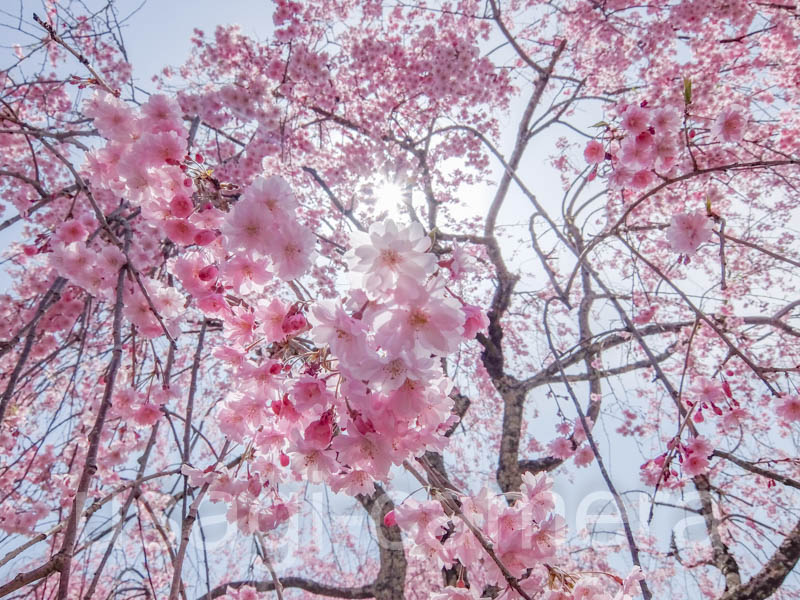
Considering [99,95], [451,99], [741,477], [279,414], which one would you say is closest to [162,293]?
[99,95]

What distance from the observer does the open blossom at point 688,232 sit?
7.84ft

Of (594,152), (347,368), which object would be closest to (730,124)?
(594,152)

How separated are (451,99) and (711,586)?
8.67 m

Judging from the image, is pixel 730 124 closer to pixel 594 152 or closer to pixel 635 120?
pixel 594 152

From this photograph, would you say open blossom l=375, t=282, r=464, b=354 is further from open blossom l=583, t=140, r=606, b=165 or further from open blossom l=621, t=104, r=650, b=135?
open blossom l=583, t=140, r=606, b=165

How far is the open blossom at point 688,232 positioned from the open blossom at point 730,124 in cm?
76

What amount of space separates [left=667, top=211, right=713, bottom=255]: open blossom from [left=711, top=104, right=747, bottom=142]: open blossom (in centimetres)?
76

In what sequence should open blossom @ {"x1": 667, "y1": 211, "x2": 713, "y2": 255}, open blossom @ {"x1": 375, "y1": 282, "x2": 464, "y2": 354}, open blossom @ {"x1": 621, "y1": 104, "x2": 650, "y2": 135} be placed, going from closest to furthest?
→ open blossom @ {"x1": 375, "y1": 282, "x2": 464, "y2": 354} < open blossom @ {"x1": 621, "y1": 104, "x2": 650, "y2": 135} < open blossom @ {"x1": 667, "y1": 211, "x2": 713, "y2": 255}

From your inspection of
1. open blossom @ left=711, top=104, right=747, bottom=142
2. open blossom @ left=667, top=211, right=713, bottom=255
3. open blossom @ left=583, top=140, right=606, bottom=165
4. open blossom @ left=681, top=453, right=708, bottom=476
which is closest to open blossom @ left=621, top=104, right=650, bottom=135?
open blossom @ left=583, top=140, right=606, bottom=165

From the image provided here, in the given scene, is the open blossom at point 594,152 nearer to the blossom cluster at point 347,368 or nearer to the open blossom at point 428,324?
the blossom cluster at point 347,368

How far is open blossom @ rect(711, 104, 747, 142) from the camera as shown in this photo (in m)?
2.77

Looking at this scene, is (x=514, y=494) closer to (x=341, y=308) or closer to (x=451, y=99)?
(x=341, y=308)

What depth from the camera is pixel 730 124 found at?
2783mm

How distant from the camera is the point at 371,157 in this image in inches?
231
